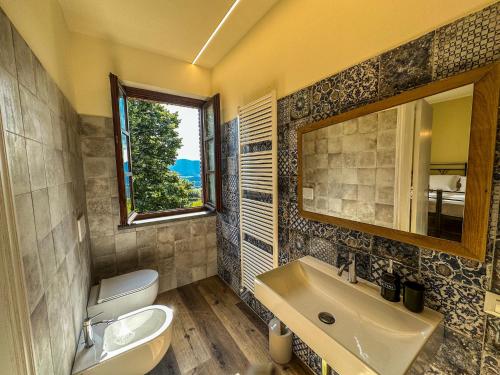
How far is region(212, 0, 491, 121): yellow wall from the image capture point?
2.68 feet

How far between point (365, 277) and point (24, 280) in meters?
1.40

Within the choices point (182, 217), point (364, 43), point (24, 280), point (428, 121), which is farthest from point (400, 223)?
point (182, 217)

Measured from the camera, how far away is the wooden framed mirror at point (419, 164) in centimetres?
69

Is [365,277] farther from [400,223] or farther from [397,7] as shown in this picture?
[397,7]

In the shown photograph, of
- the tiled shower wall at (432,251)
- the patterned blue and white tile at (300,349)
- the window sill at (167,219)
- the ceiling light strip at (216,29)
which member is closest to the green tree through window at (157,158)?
the window sill at (167,219)

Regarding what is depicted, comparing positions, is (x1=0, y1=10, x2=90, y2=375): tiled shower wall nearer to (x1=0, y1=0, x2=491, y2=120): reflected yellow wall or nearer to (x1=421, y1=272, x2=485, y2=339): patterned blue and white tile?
(x1=0, y1=0, x2=491, y2=120): reflected yellow wall

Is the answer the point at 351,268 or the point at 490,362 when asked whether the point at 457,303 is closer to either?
the point at 490,362

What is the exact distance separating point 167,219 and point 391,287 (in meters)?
2.09

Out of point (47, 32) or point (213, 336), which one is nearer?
point (47, 32)

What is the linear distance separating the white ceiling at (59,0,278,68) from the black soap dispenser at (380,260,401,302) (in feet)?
6.15

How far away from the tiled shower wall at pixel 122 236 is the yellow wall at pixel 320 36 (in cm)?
138

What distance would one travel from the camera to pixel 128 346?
4.00ft

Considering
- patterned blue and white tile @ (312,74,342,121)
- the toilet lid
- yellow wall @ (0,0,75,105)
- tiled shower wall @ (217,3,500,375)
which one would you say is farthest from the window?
tiled shower wall @ (217,3,500,375)

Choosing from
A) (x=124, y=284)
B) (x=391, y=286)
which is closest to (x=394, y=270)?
(x=391, y=286)
